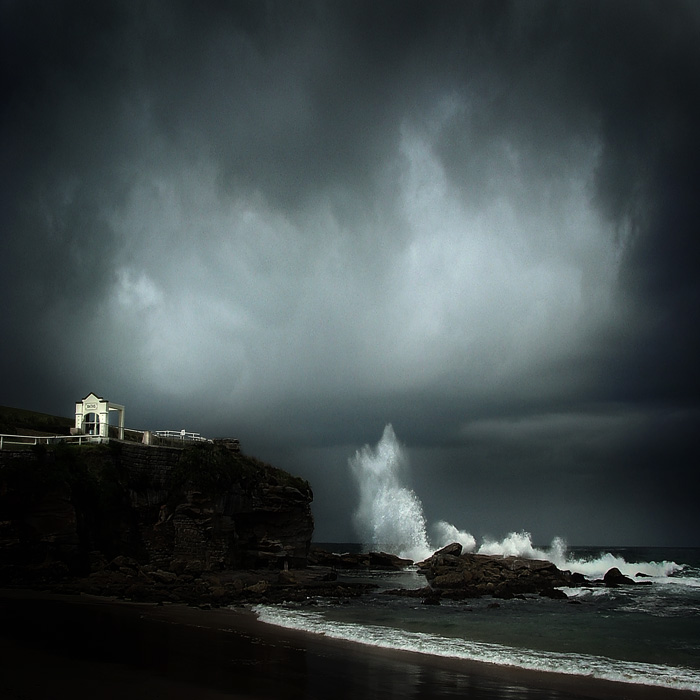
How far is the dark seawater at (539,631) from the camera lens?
15.8 meters

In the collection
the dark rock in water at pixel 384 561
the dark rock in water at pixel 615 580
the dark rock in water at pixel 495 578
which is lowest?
the dark rock in water at pixel 384 561

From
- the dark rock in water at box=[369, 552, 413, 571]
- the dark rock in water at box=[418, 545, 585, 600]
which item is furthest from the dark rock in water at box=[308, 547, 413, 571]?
the dark rock in water at box=[418, 545, 585, 600]

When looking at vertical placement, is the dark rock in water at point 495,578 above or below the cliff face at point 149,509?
below

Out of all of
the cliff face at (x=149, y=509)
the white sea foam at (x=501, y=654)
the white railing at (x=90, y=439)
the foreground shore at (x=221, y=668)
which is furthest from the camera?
the white railing at (x=90, y=439)

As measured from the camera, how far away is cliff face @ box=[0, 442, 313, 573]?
28625mm

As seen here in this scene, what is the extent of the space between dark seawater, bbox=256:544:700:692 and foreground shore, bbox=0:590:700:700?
1.13m

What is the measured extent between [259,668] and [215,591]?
15.9 meters

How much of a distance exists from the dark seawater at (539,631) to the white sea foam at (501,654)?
0.08 feet

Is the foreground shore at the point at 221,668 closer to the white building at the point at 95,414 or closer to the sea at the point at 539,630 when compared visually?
the sea at the point at 539,630

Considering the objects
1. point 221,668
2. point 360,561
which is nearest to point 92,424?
point 221,668

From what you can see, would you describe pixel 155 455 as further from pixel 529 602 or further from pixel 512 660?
pixel 512 660

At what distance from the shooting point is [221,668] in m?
12.7

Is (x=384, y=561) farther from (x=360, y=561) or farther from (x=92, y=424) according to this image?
(x=92, y=424)

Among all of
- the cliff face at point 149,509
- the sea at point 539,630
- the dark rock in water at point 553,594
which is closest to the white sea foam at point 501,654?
the sea at point 539,630
